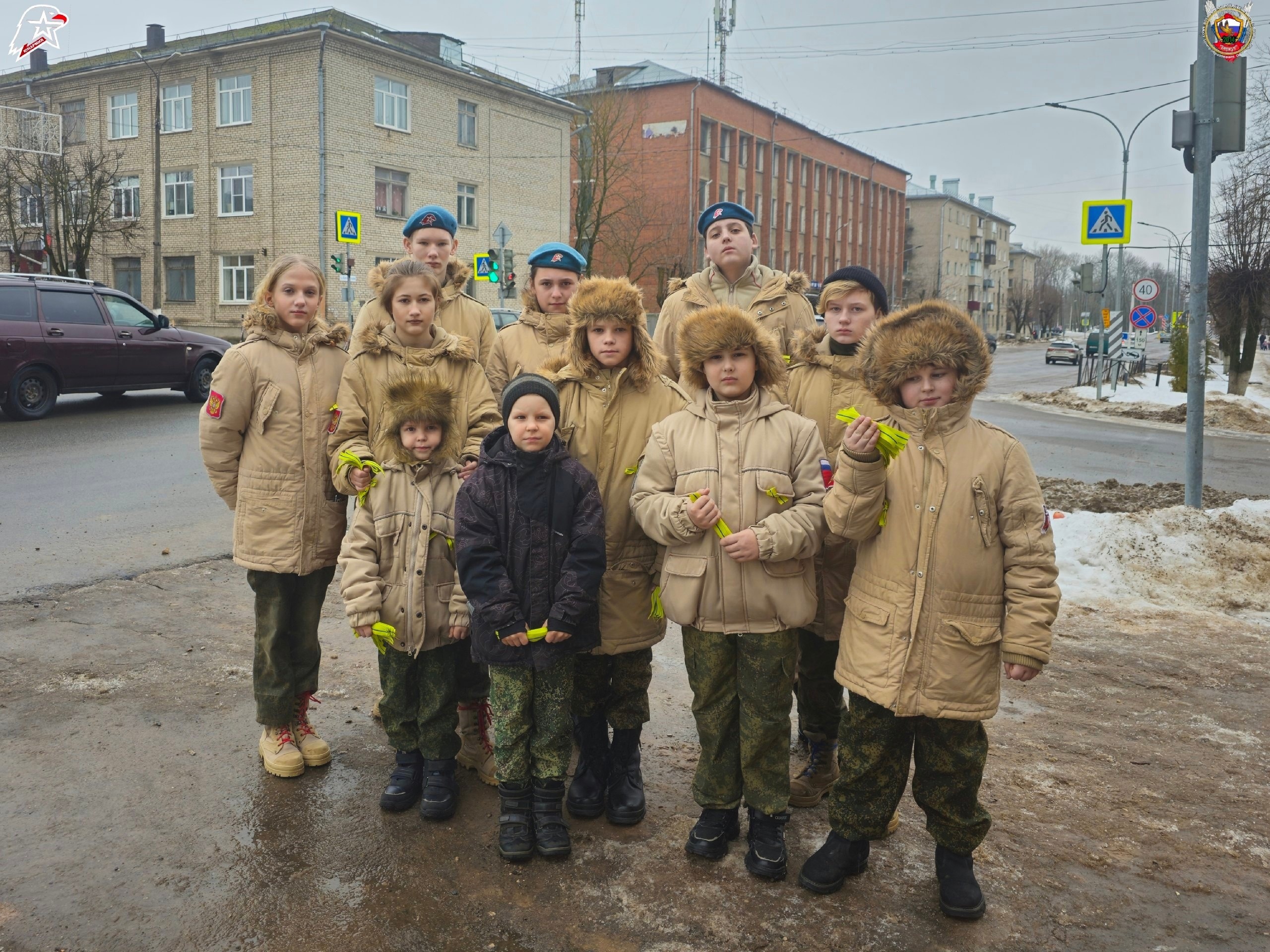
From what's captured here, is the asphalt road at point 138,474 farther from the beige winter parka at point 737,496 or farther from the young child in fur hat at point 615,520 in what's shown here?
the beige winter parka at point 737,496

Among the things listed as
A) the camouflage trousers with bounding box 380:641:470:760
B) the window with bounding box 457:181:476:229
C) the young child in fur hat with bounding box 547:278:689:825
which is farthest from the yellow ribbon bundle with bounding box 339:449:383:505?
the window with bounding box 457:181:476:229

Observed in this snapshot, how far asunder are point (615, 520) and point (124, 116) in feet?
137

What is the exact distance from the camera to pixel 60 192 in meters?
31.0

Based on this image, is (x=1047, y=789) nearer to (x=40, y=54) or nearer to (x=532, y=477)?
(x=532, y=477)

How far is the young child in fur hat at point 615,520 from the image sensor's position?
3645 mm

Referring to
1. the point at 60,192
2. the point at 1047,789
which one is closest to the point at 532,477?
the point at 1047,789

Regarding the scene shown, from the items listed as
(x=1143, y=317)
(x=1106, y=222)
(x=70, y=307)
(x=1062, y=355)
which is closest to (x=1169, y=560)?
(x=1106, y=222)

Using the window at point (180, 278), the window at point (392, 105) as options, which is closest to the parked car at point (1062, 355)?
the window at point (392, 105)

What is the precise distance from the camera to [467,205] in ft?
128

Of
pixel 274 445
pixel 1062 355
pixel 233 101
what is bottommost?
pixel 274 445

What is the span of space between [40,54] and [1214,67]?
4597 centimetres

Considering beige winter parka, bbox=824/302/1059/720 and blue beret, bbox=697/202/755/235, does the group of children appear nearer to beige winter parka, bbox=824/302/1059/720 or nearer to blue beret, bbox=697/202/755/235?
beige winter parka, bbox=824/302/1059/720

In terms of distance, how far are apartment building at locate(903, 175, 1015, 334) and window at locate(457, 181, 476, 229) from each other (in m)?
48.5

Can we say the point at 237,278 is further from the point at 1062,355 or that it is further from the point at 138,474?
the point at 1062,355
